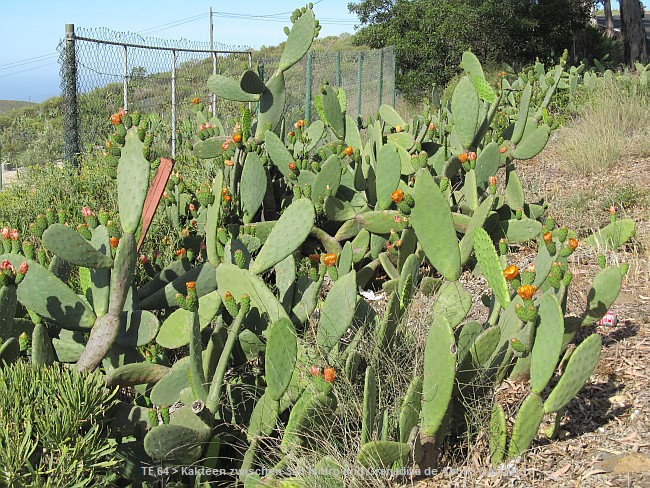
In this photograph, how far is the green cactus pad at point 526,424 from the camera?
102 inches

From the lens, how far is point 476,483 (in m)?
2.55

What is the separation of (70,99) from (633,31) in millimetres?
11539

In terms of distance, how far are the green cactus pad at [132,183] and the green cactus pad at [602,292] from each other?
6.03 feet

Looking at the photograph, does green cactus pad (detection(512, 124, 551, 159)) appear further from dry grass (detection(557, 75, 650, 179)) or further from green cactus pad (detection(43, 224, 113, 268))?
green cactus pad (detection(43, 224, 113, 268))

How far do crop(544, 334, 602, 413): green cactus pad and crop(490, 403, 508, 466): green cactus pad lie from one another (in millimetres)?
162

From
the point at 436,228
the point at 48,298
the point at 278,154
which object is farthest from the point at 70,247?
the point at 278,154

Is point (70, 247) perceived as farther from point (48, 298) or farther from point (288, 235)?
point (288, 235)

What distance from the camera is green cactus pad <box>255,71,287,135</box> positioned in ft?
16.8

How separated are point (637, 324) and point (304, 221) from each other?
1.77 metres

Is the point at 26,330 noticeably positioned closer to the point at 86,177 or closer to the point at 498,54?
the point at 86,177

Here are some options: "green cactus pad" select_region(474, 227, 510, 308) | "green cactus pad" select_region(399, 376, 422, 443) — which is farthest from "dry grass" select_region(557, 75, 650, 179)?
"green cactus pad" select_region(399, 376, 422, 443)

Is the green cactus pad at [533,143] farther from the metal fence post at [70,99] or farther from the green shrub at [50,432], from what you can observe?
the metal fence post at [70,99]

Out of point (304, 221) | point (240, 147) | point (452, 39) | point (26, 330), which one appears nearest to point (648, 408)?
point (304, 221)

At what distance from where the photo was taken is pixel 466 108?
4.81m
